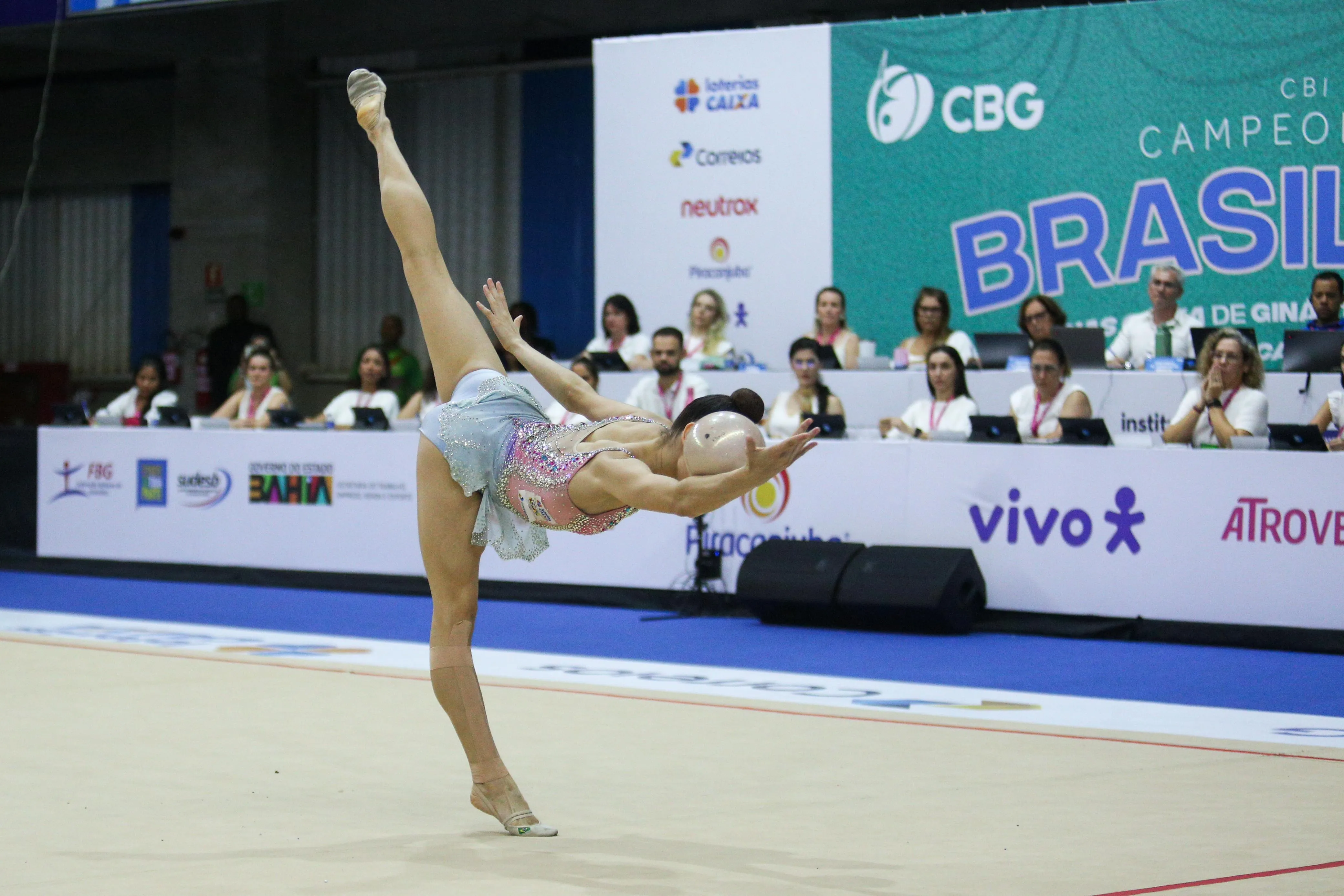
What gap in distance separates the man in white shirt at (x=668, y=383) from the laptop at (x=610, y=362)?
1.76ft

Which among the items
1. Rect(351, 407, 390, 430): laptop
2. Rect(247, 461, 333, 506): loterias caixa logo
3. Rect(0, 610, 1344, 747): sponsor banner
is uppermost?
Rect(351, 407, 390, 430): laptop

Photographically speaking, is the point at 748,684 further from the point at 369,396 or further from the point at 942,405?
the point at 369,396

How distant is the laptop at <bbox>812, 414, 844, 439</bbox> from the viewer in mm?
9008

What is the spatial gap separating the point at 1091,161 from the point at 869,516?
13.1 feet

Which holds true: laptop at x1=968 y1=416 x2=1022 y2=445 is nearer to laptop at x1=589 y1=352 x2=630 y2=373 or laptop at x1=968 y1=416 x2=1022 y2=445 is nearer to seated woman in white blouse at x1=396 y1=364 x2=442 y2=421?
laptop at x1=589 y1=352 x2=630 y2=373

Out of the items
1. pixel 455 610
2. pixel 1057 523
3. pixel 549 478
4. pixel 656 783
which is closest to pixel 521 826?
pixel 455 610

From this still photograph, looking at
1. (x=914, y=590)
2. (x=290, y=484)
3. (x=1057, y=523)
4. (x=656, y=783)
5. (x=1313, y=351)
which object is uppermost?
(x=1313, y=351)

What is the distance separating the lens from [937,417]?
9250 millimetres

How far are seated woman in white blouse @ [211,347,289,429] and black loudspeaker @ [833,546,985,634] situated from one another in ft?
14.9

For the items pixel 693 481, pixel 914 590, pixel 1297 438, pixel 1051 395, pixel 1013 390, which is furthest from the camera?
pixel 1013 390

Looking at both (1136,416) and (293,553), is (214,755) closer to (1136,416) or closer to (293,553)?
(293,553)

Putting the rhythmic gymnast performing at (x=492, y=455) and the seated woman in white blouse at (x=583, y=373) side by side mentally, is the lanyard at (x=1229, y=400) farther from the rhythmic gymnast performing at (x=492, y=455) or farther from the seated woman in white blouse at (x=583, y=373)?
the rhythmic gymnast performing at (x=492, y=455)

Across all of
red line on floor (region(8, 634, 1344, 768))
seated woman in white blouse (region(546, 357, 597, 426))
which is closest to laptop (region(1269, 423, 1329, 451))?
red line on floor (region(8, 634, 1344, 768))

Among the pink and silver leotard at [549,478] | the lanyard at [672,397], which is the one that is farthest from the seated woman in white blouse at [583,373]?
the pink and silver leotard at [549,478]
